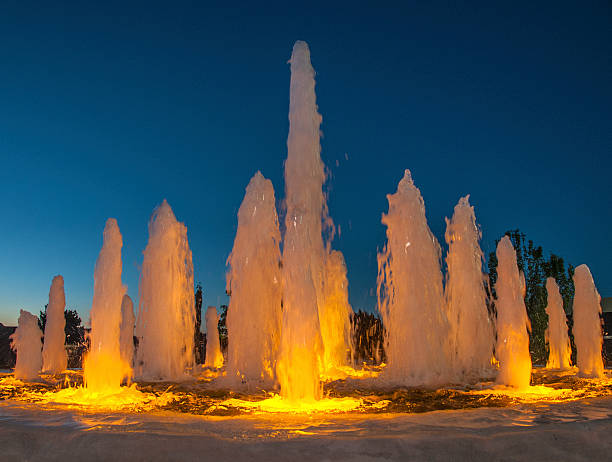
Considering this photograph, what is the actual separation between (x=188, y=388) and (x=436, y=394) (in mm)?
5712

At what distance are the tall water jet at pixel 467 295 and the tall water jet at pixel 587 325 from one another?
3.14 metres

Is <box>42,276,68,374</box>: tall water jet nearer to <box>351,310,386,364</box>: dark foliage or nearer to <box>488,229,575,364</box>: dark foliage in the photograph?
<box>351,310,386,364</box>: dark foliage

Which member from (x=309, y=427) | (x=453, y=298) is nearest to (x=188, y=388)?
(x=309, y=427)

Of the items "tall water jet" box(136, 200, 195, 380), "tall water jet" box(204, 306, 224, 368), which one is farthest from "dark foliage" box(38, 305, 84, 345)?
"tall water jet" box(136, 200, 195, 380)

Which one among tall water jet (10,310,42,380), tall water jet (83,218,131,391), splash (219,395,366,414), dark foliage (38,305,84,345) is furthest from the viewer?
dark foliage (38,305,84,345)

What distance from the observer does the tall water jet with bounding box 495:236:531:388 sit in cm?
1012

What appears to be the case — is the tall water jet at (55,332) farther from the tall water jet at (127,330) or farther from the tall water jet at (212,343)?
the tall water jet at (212,343)

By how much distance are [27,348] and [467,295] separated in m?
15.5

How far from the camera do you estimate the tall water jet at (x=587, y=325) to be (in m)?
13.7

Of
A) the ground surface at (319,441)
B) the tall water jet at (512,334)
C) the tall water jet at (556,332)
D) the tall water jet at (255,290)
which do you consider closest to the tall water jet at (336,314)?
the tall water jet at (255,290)

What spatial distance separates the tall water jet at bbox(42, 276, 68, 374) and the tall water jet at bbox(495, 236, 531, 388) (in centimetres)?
1633

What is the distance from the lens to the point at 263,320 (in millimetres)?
12945

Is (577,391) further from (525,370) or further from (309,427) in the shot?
(309,427)

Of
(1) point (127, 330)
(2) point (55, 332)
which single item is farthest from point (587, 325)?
(2) point (55, 332)
